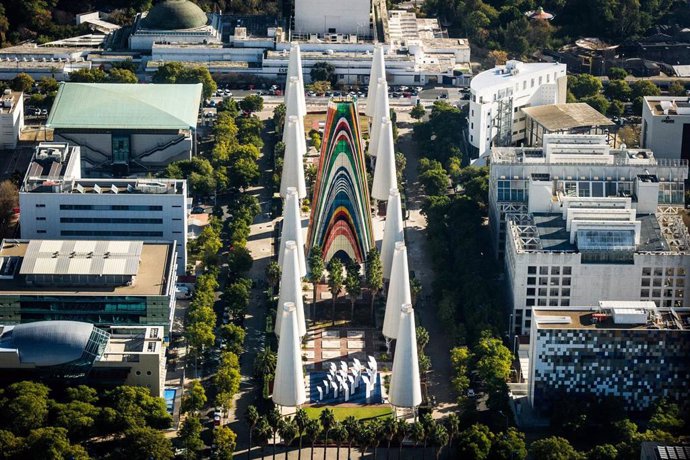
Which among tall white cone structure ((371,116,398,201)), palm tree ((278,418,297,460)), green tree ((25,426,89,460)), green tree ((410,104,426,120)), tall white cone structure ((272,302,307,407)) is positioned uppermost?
green tree ((410,104,426,120))

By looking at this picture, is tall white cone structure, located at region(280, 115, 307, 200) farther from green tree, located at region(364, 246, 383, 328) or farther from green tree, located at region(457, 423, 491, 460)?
green tree, located at region(457, 423, 491, 460)

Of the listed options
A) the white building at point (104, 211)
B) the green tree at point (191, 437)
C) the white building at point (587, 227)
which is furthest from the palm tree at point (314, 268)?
the green tree at point (191, 437)

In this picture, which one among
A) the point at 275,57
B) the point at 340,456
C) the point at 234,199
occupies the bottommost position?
the point at 340,456

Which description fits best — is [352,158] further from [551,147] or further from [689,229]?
[689,229]

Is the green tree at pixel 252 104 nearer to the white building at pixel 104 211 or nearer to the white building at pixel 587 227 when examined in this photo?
A: the white building at pixel 104 211

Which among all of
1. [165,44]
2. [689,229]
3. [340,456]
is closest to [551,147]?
[689,229]

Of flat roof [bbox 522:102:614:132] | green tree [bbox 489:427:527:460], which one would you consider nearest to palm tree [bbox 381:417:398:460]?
green tree [bbox 489:427:527:460]

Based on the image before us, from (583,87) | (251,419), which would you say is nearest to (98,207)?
(251,419)
